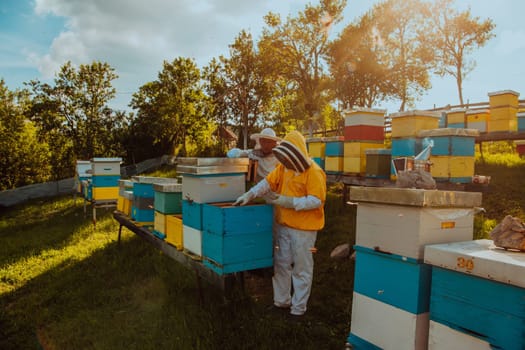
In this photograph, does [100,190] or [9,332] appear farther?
[100,190]

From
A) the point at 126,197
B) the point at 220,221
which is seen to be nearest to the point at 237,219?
the point at 220,221

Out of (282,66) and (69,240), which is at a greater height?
(282,66)

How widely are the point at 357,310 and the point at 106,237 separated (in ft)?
21.8

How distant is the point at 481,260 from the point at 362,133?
4.81 meters

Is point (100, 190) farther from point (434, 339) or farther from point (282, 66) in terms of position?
point (282, 66)

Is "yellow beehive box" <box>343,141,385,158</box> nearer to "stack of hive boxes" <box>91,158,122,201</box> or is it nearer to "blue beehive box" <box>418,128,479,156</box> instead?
"blue beehive box" <box>418,128,479,156</box>

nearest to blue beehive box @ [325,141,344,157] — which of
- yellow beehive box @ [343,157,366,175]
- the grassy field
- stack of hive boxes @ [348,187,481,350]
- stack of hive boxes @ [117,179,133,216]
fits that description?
yellow beehive box @ [343,157,366,175]

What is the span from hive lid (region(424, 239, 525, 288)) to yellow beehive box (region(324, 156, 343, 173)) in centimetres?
499

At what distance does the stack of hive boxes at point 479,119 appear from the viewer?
292 inches

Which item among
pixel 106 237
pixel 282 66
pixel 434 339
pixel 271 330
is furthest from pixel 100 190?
pixel 282 66

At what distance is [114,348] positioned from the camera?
3307 millimetres

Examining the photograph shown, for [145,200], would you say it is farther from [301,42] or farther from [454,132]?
[301,42]

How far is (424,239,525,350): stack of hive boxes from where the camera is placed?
155 cm

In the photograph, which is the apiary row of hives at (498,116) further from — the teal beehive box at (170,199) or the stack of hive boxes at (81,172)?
the stack of hive boxes at (81,172)
